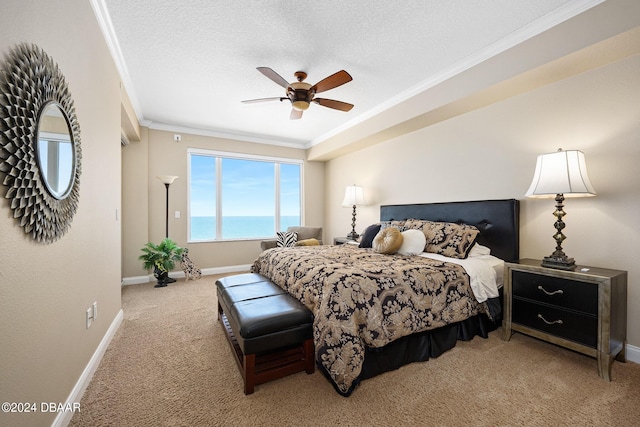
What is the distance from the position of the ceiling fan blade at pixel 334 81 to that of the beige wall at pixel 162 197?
3141mm

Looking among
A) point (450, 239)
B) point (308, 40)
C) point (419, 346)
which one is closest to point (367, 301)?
point (419, 346)

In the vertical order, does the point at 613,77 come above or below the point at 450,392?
above

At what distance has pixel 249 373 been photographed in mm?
1701

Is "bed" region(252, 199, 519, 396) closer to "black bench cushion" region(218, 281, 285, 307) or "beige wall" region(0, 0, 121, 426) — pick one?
A: "black bench cushion" region(218, 281, 285, 307)

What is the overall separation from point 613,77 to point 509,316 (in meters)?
2.15

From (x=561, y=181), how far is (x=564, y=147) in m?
0.62

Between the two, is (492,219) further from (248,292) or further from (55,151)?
(55,151)

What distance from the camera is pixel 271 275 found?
2801 millimetres

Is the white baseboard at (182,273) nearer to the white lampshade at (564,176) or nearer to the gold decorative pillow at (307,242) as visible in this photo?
the gold decorative pillow at (307,242)

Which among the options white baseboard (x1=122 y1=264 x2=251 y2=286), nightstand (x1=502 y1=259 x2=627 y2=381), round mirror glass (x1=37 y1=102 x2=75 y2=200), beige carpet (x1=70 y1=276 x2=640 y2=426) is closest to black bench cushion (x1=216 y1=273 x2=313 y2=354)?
beige carpet (x1=70 y1=276 x2=640 y2=426)

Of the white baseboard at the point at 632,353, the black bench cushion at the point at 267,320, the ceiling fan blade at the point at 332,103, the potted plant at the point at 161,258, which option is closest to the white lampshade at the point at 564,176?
the white baseboard at the point at 632,353

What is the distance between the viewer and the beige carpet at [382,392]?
150 cm

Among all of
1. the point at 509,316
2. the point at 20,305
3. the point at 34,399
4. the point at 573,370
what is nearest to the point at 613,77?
the point at 509,316

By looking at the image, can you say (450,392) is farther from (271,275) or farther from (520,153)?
(520,153)
